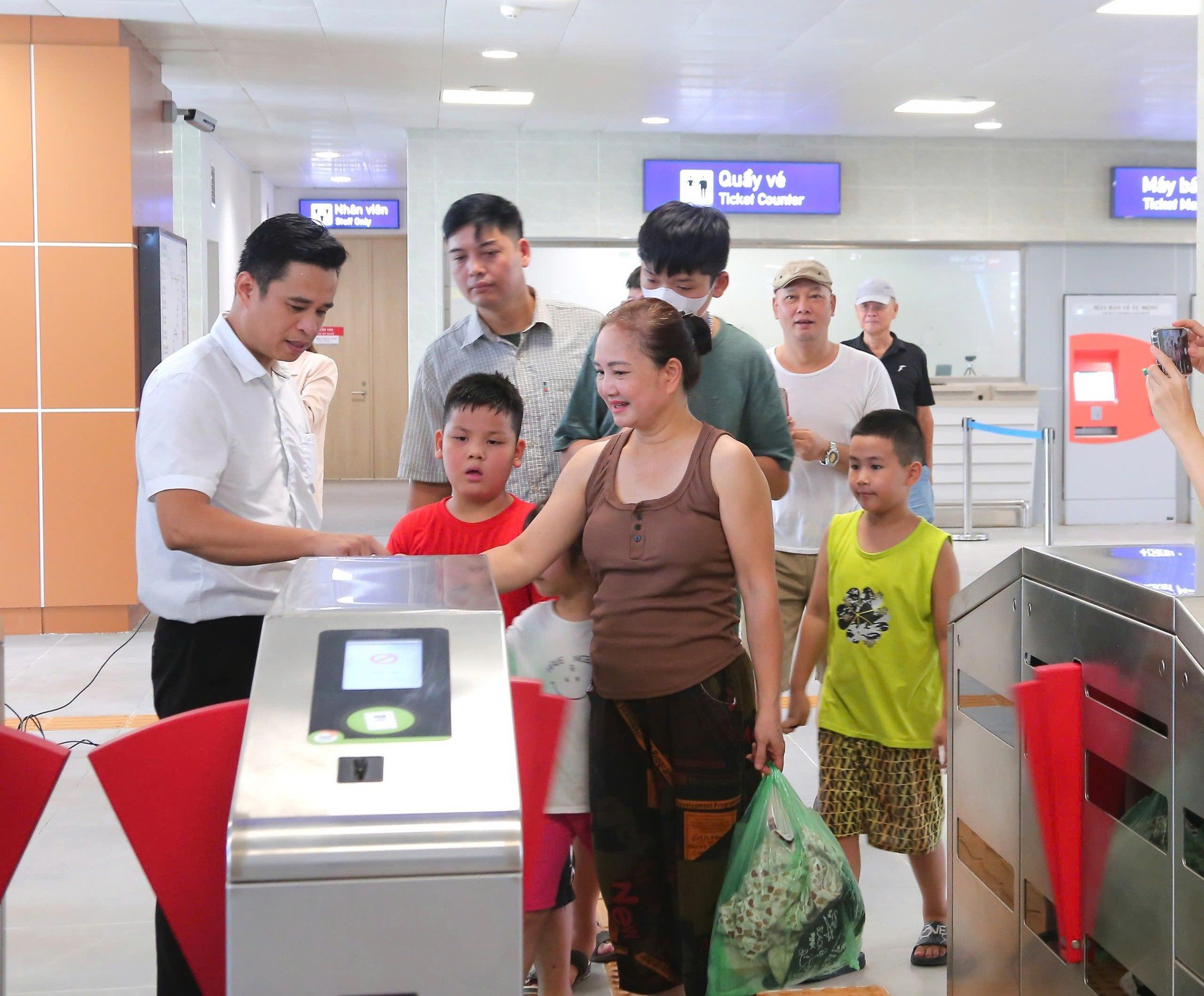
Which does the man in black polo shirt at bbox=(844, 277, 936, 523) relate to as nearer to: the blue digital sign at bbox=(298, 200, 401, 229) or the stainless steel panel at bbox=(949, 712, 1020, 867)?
the stainless steel panel at bbox=(949, 712, 1020, 867)

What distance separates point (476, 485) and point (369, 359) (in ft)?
44.1

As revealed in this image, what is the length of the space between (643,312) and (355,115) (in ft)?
27.1

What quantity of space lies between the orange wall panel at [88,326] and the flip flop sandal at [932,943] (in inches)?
198

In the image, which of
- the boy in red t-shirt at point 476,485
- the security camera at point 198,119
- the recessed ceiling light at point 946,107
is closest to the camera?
the boy in red t-shirt at point 476,485

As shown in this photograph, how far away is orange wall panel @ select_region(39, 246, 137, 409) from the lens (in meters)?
6.42

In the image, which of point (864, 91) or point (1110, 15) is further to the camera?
point (864, 91)

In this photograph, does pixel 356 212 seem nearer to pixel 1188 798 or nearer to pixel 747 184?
pixel 747 184

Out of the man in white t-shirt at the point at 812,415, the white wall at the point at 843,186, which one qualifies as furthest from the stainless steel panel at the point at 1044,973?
the white wall at the point at 843,186

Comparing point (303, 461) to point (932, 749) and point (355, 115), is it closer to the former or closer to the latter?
point (932, 749)

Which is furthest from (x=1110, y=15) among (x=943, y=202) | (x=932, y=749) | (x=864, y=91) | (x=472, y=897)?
(x=472, y=897)

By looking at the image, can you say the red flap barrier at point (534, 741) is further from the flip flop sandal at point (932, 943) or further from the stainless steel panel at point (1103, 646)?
A: the flip flop sandal at point (932, 943)

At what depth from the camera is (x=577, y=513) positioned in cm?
210

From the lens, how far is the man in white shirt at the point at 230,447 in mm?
1965

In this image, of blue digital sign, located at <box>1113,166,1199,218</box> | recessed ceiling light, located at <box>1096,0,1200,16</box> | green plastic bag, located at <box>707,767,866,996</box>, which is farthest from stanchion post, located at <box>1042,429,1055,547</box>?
green plastic bag, located at <box>707,767,866,996</box>
